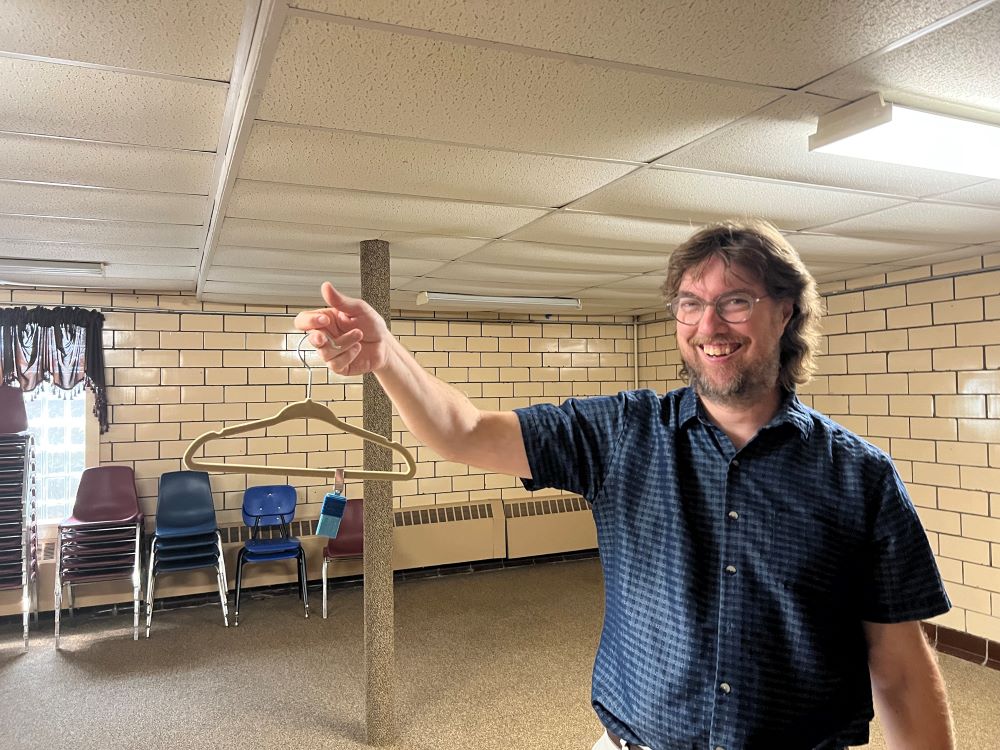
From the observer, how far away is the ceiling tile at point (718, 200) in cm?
249

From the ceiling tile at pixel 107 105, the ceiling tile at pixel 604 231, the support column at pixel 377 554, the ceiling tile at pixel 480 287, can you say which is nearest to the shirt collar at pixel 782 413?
the ceiling tile at pixel 107 105

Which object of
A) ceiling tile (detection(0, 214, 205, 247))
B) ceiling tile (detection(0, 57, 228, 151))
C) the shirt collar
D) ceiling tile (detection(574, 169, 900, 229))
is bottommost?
the shirt collar

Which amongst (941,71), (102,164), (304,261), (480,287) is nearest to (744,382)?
(941,71)

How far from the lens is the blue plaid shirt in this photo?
1.29m

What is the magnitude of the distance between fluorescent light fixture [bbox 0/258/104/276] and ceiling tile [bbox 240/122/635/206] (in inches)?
93.2

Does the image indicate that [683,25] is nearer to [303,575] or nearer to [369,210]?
[369,210]

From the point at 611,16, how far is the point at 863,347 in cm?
419

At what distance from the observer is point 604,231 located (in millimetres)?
3279

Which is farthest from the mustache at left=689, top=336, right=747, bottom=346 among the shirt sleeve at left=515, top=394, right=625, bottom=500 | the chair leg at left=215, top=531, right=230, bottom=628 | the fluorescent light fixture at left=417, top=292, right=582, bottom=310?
the chair leg at left=215, top=531, right=230, bottom=628

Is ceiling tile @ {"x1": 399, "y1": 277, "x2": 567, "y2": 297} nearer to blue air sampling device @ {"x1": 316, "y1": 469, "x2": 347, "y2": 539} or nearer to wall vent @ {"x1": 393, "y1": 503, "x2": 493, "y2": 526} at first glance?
wall vent @ {"x1": 393, "y1": 503, "x2": 493, "y2": 526}

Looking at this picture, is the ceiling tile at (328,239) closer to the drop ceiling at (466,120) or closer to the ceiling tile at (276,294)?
the drop ceiling at (466,120)

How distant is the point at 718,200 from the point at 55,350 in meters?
4.74

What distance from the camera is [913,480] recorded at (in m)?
4.49

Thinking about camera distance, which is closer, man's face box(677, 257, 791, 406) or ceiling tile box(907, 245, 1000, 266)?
man's face box(677, 257, 791, 406)
